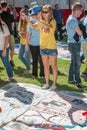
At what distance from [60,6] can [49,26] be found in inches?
565

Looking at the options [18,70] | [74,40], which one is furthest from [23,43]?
[74,40]

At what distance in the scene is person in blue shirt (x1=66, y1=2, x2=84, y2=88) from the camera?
23.8 ft

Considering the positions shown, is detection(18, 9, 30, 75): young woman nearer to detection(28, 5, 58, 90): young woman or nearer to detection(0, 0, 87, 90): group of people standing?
detection(0, 0, 87, 90): group of people standing

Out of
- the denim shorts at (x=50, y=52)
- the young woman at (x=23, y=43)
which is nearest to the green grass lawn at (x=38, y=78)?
the young woman at (x=23, y=43)

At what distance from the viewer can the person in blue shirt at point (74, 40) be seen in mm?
7266

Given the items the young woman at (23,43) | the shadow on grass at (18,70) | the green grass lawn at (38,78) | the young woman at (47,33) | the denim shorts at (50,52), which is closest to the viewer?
the young woman at (47,33)

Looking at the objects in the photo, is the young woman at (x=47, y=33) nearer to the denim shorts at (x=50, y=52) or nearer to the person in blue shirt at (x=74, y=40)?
the denim shorts at (x=50, y=52)

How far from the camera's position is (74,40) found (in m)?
7.47

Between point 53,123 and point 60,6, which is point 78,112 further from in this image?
point 60,6

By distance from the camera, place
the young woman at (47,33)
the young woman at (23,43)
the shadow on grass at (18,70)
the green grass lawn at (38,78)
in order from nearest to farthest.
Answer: the young woman at (47,33)
the green grass lawn at (38,78)
the young woman at (23,43)
the shadow on grass at (18,70)

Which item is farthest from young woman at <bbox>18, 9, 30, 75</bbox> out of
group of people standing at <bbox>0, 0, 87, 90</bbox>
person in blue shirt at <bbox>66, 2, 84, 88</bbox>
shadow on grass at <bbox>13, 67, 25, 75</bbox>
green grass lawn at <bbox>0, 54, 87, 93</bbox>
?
person in blue shirt at <bbox>66, 2, 84, 88</bbox>

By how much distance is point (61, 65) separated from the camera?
10375 millimetres

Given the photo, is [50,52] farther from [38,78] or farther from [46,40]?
[38,78]

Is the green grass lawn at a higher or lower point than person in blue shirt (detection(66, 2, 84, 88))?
lower
